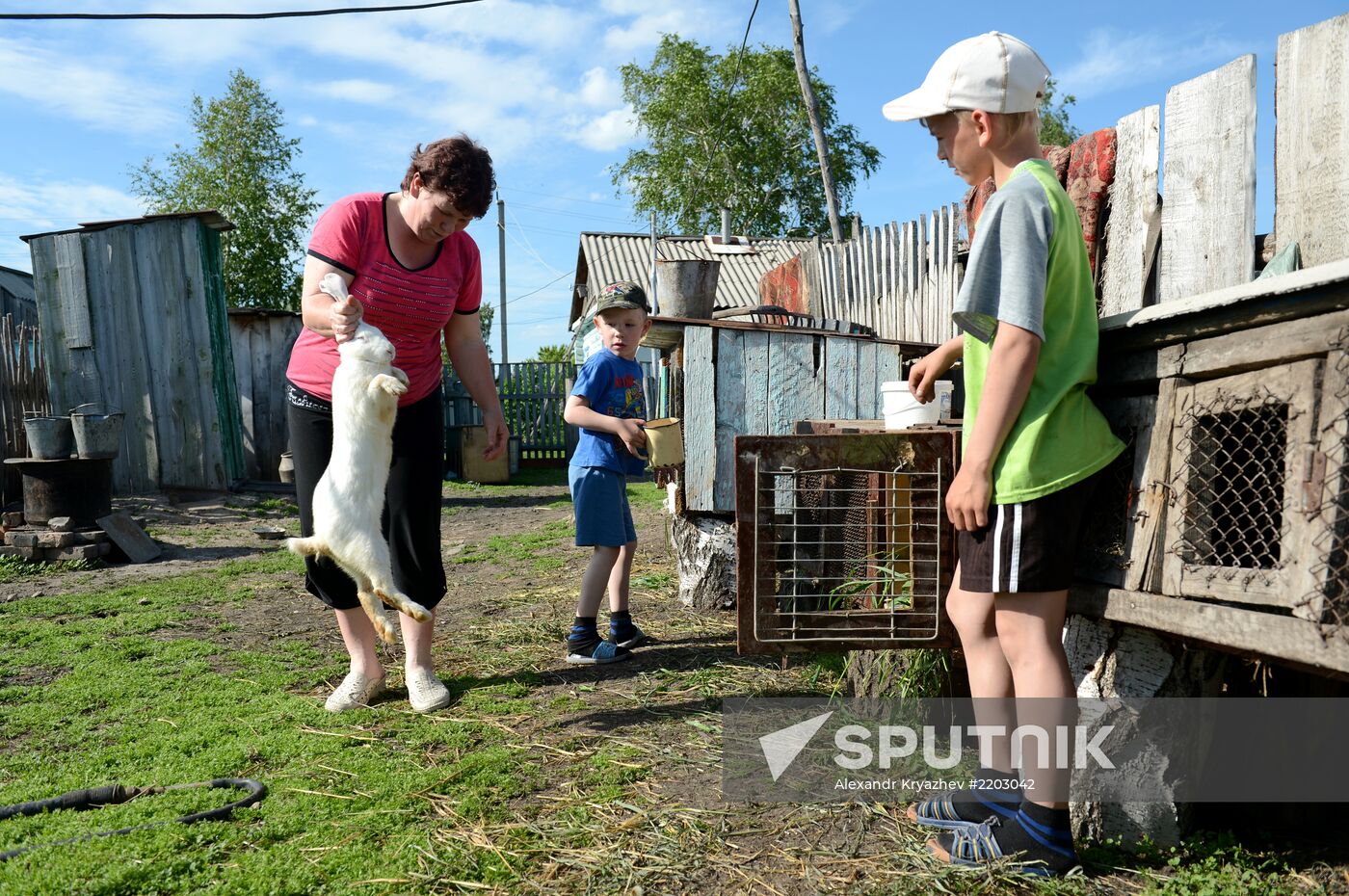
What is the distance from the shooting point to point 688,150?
3136cm

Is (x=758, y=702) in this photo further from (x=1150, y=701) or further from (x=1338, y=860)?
(x=1338, y=860)


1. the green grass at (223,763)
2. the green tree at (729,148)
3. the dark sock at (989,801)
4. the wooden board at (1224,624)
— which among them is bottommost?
the green grass at (223,763)

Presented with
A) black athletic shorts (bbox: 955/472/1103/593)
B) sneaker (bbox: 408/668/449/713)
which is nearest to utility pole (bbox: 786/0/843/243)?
sneaker (bbox: 408/668/449/713)

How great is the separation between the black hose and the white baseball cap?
2.68 m

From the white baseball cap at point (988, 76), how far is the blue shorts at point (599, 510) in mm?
2322

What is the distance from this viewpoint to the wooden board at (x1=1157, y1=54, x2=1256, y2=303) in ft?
9.09

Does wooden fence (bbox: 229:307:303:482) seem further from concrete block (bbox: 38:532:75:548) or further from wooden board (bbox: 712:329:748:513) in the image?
wooden board (bbox: 712:329:748:513)

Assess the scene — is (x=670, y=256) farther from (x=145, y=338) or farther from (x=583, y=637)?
(x=583, y=637)

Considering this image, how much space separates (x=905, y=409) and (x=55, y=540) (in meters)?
6.62

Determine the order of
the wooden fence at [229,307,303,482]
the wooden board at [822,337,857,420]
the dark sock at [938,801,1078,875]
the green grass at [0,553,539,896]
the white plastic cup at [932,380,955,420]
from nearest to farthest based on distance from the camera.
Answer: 1. the dark sock at [938,801,1078,875]
2. the green grass at [0,553,539,896]
3. the white plastic cup at [932,380,955,420]
4. the wooden board at [822,337,857,420]
5. the wooden fence at [229,307,303,482]

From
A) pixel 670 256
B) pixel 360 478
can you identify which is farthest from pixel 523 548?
pixel 670 256

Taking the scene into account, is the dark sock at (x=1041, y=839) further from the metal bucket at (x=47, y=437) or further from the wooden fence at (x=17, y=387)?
the wooden fence at (x=17, y=387)

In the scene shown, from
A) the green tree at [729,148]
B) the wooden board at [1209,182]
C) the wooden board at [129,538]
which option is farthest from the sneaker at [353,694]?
the green tree at [729,148]

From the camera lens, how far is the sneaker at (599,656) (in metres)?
4.11
